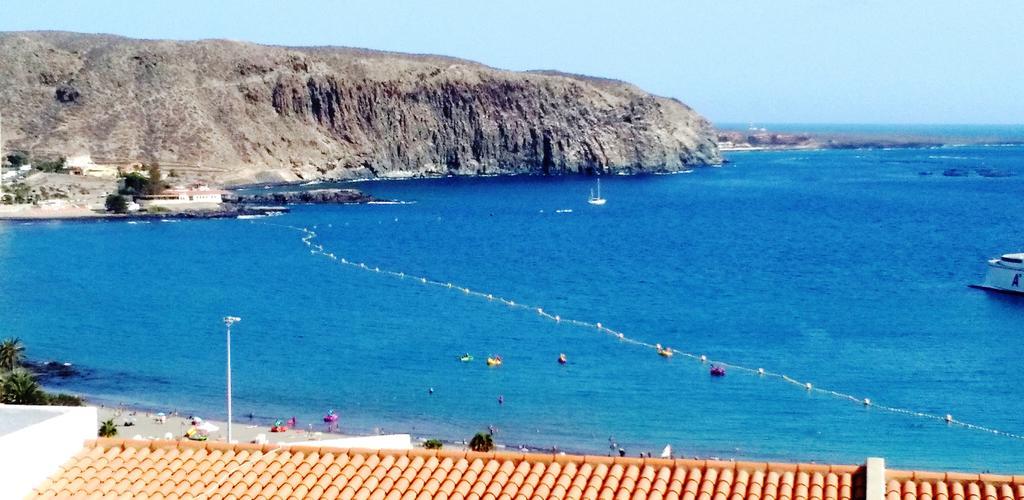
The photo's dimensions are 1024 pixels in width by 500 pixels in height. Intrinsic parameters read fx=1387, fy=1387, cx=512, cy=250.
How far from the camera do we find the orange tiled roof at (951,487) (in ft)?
35.5

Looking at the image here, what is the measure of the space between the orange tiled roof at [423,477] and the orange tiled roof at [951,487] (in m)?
0.31

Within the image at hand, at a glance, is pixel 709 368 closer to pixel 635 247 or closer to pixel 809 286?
pixel 809 286

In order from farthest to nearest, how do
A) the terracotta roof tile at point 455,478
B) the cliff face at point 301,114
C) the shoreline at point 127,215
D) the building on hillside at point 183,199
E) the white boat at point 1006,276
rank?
the cliff face at point 301,114
the building on hillside at point 183,199
the shoreline at point 127,215
the white boat at point 1006,276
the terracotta roof tile at point 455,478

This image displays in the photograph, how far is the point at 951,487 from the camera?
36.0 feet

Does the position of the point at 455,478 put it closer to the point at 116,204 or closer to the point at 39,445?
the point at 39,445

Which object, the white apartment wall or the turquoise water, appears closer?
the white apartment wall

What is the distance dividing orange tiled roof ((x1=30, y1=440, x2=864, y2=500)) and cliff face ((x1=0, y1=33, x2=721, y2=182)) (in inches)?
5129

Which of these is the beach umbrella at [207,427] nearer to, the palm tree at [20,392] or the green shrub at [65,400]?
the green shrub at [65,400]

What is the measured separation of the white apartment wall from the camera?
11.4 m

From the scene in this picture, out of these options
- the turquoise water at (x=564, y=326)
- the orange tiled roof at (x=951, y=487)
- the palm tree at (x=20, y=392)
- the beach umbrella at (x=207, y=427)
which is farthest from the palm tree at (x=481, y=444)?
the orange tiled roof at (x=951, y=487)

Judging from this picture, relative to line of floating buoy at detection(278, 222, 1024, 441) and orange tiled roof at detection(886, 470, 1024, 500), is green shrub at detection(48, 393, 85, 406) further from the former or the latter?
orange tiled roof at detection(886, 470, 1024, 500)

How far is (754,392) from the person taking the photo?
41.3m

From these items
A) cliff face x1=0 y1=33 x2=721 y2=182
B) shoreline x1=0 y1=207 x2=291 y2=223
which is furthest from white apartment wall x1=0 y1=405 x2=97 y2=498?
cliff face x1=0 y1=33 x2=721 y2=182


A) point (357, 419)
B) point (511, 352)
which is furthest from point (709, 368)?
point (357, 419)
